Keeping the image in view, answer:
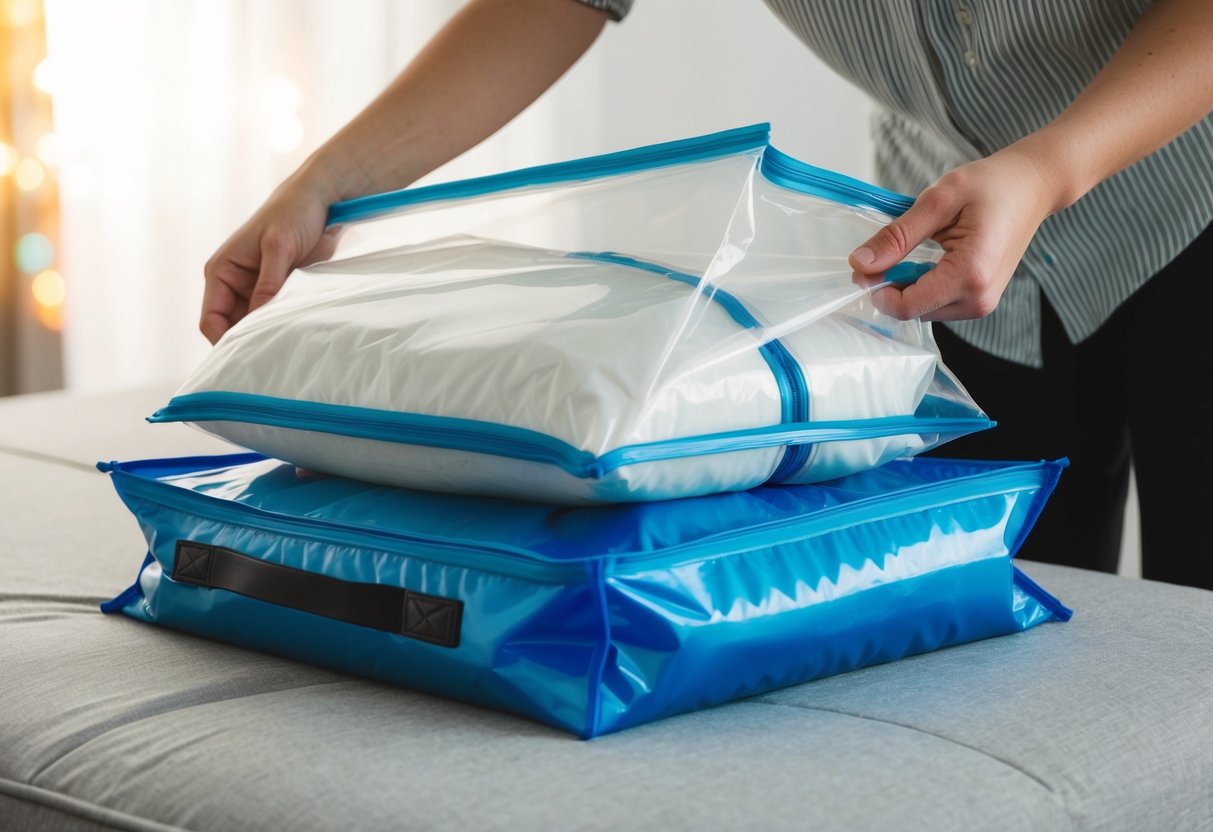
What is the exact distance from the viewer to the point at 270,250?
1000mm

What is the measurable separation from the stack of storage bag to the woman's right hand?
5.8 inches

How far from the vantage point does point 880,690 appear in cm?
70

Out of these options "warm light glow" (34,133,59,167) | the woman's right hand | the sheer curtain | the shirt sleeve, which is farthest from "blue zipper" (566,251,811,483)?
"warm light glow" (34,133,59,167)

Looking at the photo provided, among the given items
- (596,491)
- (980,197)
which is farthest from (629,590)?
(980,197)

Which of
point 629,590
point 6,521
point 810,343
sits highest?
point 810,343

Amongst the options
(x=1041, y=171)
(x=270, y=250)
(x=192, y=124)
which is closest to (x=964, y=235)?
(x=1041, y=171)

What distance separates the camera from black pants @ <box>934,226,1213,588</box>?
3.69 ft

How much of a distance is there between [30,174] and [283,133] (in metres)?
0.71

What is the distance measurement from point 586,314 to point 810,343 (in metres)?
0.14

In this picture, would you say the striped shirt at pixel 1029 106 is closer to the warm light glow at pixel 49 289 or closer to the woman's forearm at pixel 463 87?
the woman's forearm at pixel 463 87

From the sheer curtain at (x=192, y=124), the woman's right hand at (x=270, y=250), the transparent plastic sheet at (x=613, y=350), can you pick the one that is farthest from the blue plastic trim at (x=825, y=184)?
the sheer curtain at (x=192, y=124)

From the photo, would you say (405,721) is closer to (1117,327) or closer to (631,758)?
(631,758)

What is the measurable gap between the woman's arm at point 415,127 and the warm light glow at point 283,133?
239 centimetres

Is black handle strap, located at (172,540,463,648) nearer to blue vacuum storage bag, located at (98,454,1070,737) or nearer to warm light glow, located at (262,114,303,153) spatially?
blue vacuum storage bag, located at (98,454,1070,737)
